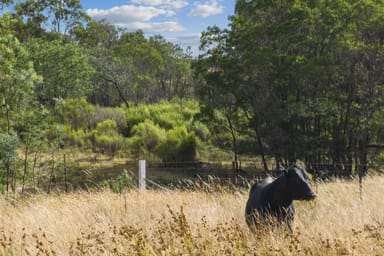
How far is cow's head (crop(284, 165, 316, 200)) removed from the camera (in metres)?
4.09

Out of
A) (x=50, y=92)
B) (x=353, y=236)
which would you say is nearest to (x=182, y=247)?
(x=353, y=236)

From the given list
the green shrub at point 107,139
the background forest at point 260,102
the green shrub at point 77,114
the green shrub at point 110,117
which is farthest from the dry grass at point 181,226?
the green shrub at point 110,117

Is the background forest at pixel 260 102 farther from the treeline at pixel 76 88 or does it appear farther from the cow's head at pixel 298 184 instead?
the cow's head at pixel 298 184

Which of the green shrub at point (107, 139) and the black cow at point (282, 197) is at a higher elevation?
the black cow at point (282, 197)

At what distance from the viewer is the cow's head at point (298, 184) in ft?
13.4

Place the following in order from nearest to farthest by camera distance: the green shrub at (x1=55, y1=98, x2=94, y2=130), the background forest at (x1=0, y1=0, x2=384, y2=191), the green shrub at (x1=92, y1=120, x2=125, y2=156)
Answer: the background forest at (x1=0, y1=0, x2=384, y2=191), the green shrub at (x1=92, y1=120, x2=125, y2=156), the green shrub at (x1=55, y1=98, x2=94, y2=130)

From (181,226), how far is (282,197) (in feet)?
4.30

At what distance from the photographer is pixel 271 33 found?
17891 mm

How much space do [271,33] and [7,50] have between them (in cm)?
1122

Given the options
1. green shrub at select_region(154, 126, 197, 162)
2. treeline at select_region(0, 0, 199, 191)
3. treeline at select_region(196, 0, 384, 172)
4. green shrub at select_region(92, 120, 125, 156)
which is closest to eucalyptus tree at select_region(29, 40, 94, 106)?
treeline at select_region(0, 0, 199, 191)

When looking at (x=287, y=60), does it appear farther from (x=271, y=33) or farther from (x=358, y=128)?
(x=358, y=128)

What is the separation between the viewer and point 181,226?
353 centimetres

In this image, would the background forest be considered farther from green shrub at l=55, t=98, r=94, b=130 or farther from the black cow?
the black cow

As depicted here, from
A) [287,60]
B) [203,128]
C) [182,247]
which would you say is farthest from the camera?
[203,128]
